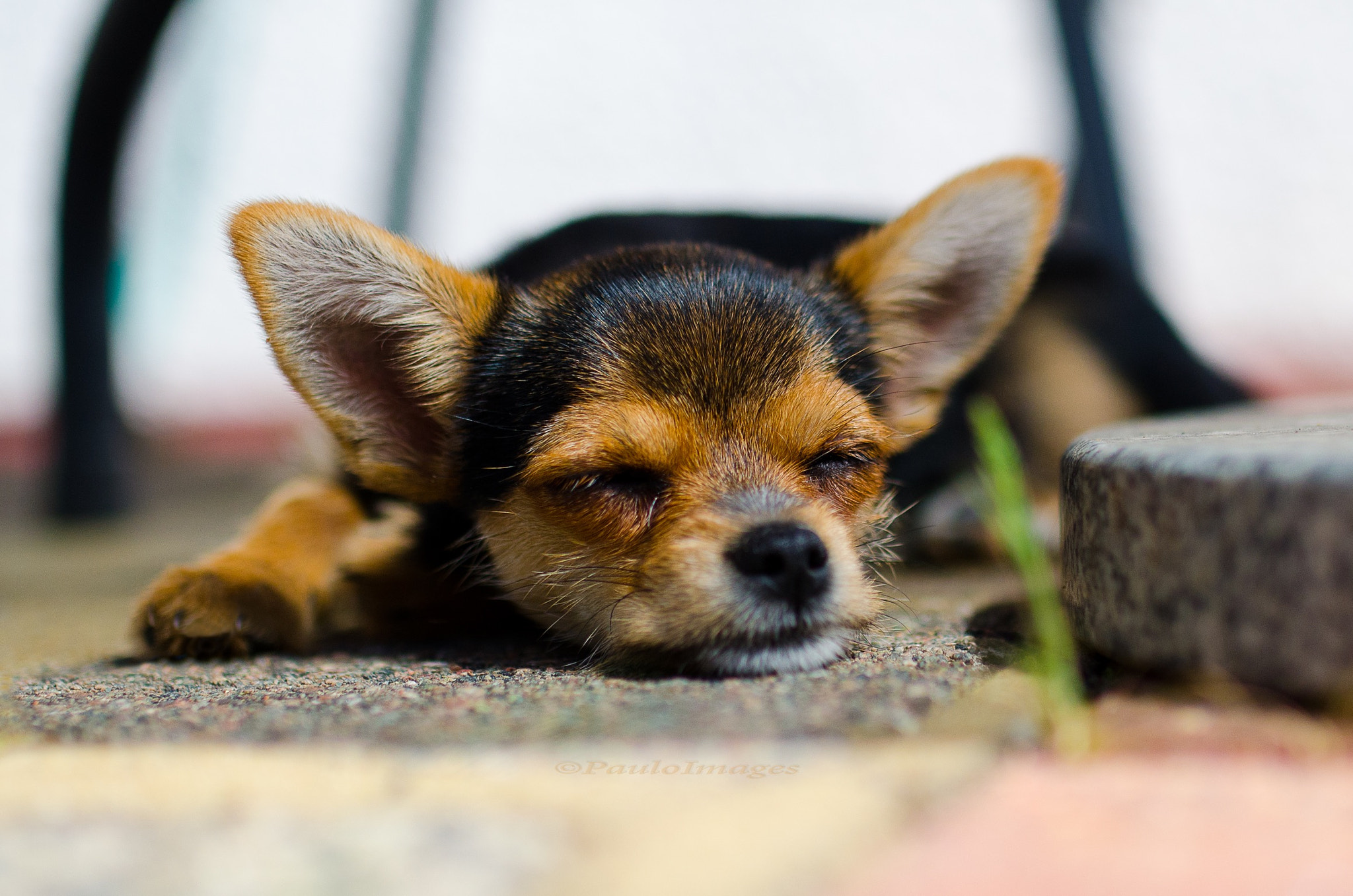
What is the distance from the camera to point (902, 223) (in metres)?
2.53

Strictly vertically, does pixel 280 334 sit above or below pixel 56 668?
above

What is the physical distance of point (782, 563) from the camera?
179 centimetres

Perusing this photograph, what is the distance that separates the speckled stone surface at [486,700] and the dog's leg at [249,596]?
0.12 meters

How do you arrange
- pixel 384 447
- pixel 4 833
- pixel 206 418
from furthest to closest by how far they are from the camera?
pixel 206 418, pixel 384 447, pixel 4 833

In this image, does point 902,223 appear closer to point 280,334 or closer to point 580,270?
point 580,270

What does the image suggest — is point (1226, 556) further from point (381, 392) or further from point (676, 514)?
point (381, 392)

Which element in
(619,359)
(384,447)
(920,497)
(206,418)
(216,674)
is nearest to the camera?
(216,674)

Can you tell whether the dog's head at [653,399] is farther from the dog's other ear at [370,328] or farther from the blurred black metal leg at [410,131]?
the blurred black metal leg at [410,131]

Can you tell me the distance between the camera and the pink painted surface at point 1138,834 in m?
0.91

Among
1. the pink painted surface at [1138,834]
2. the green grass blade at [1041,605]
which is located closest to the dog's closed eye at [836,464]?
the green grass blade at [1041,605]

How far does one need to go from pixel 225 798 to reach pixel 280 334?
126cm

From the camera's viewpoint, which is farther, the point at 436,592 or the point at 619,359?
the point at 436,592

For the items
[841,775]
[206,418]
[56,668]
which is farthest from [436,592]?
[206,418]

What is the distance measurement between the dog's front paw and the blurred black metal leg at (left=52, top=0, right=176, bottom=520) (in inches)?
105
